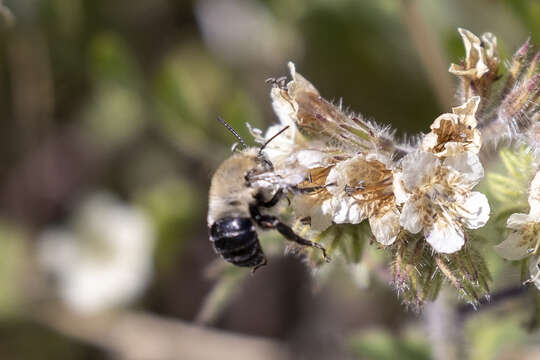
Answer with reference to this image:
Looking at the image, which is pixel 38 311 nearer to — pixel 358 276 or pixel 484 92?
pixel 358 276

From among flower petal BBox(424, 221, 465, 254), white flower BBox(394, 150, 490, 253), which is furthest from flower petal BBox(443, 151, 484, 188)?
flower petal BBox(424, 221, 465, 254)

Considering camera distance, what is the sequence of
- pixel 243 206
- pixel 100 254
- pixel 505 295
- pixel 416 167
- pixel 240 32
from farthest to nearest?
pixel 100 254
pixel 240 32
pixel 505 295
pixel 243 206
pixel 416 167

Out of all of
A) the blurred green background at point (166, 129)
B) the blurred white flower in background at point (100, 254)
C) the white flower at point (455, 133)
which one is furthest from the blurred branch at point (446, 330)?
the blurred white flower in background at point (100, 254)

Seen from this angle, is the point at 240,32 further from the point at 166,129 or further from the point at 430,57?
the point at 430,57

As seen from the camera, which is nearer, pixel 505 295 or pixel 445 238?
pixel 445 238

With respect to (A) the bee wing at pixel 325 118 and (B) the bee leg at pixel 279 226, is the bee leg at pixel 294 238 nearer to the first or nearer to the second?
(B) the bee leg at pixel 279 226

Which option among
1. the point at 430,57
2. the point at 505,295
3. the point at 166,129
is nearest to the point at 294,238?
the point at 505,295

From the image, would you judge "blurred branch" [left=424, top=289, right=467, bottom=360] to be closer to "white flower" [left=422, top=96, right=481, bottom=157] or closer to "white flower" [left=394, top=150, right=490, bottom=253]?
"white flower" [left=394, top=150, right=490, bottom=253]
